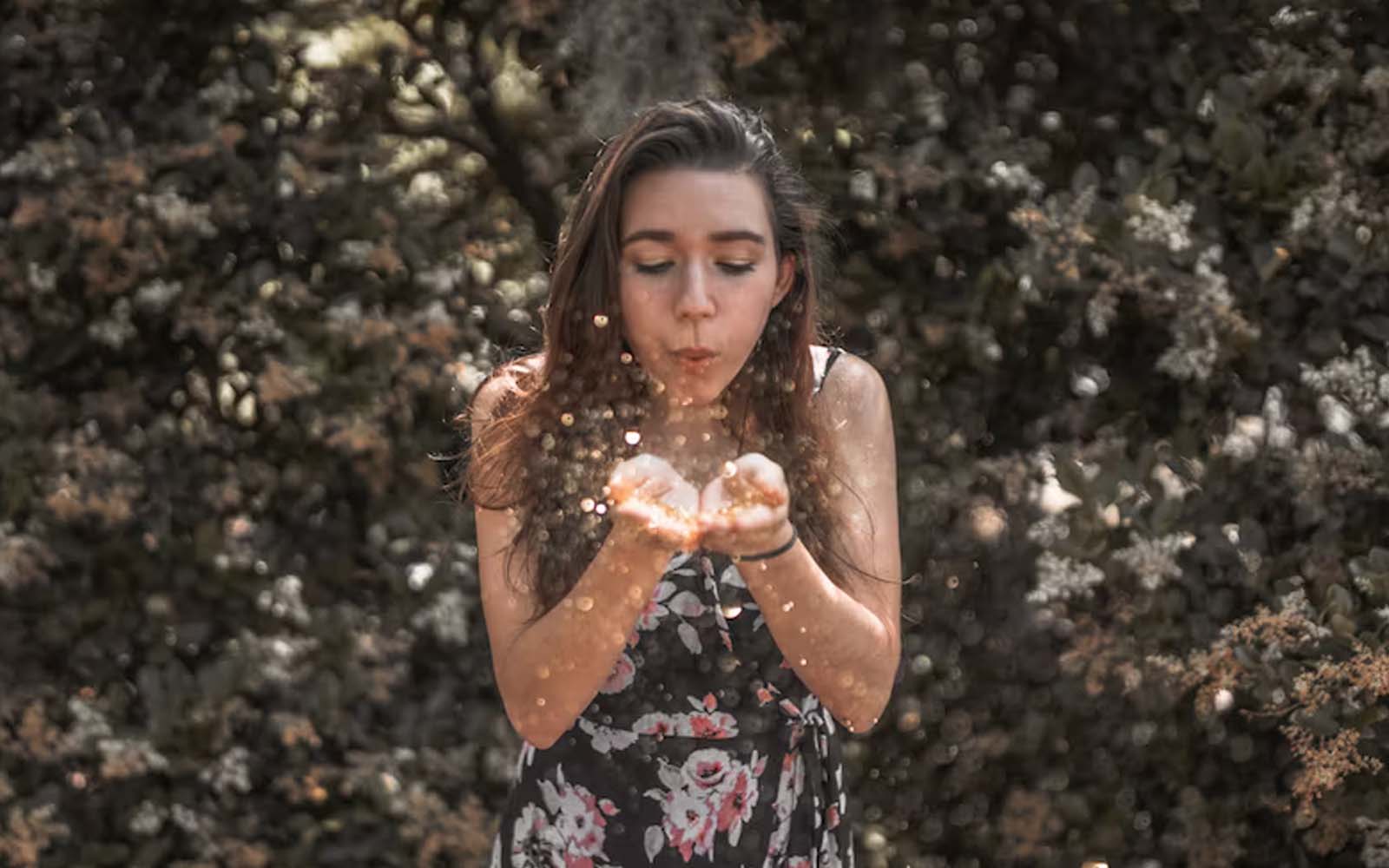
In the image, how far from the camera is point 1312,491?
297 cm

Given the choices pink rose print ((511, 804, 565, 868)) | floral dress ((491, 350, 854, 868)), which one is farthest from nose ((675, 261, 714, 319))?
pink rose print ((511, 804, 565, 868))

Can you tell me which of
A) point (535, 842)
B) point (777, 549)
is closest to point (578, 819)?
point (535, 842)

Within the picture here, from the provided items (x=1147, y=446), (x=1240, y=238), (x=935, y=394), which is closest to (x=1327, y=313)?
(x=1240, y=238)

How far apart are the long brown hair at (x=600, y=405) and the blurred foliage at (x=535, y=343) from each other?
1.01 meters

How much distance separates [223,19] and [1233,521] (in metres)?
2.14

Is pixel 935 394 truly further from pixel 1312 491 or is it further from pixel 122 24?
pixel 122 24

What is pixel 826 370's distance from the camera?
2250mm

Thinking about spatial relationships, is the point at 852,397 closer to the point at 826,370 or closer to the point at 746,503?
the point at 826,370

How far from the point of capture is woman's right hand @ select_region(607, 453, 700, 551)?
161 cm

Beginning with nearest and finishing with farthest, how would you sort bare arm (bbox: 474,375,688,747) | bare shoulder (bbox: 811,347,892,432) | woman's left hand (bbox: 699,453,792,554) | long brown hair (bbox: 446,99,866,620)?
woman's left hand (bbox: 699,453,792,554), bare arm (bbox: 474,375,688,747), long brown hair (bbox: 446,99,866,620), bare shoulder (bbox: 811,347,892,432)

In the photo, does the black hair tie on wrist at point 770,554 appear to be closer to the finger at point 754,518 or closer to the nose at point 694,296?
the finger at point 754,518

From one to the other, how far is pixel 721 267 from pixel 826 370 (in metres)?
0.39

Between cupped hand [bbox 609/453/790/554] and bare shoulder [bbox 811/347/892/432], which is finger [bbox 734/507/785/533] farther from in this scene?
bare shoulder [bbox 811/347/892/432]

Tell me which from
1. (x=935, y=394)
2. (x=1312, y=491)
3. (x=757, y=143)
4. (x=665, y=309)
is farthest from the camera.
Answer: (x=935, y=394)
